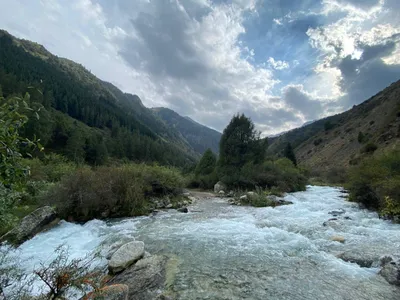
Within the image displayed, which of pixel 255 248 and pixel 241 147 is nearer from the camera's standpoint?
pixel 255 248

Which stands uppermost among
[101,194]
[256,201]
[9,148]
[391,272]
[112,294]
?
[9,148]

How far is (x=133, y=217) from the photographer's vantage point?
40.6 feet

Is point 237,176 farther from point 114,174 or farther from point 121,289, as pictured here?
point 121,289

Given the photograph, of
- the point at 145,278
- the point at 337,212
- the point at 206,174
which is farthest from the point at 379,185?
the point at 206,174

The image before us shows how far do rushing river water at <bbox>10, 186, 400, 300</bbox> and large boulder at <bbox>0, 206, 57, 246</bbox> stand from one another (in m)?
0.35

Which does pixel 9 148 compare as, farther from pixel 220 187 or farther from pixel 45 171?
pixel 220 187

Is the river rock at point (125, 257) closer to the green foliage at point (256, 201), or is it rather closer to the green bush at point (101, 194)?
the green bush at point (101, 194)

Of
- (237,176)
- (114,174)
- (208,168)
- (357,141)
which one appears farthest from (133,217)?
(357,141)

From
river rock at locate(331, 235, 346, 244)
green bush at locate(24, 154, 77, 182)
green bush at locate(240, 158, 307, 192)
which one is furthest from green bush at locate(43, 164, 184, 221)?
green bush at locate(240, 158, 307, 192)

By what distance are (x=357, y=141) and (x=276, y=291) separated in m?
52.7

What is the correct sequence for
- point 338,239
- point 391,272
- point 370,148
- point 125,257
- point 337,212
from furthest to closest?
point 370,148, point 337,212, point 338,239, point 125,257, point 391,272

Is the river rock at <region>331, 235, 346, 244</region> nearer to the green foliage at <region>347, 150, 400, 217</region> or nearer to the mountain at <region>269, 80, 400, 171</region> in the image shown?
the green foliage at <region>347, 150, 400, 217</region>

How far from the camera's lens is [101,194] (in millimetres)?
11992

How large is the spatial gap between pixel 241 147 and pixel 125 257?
22329mm
